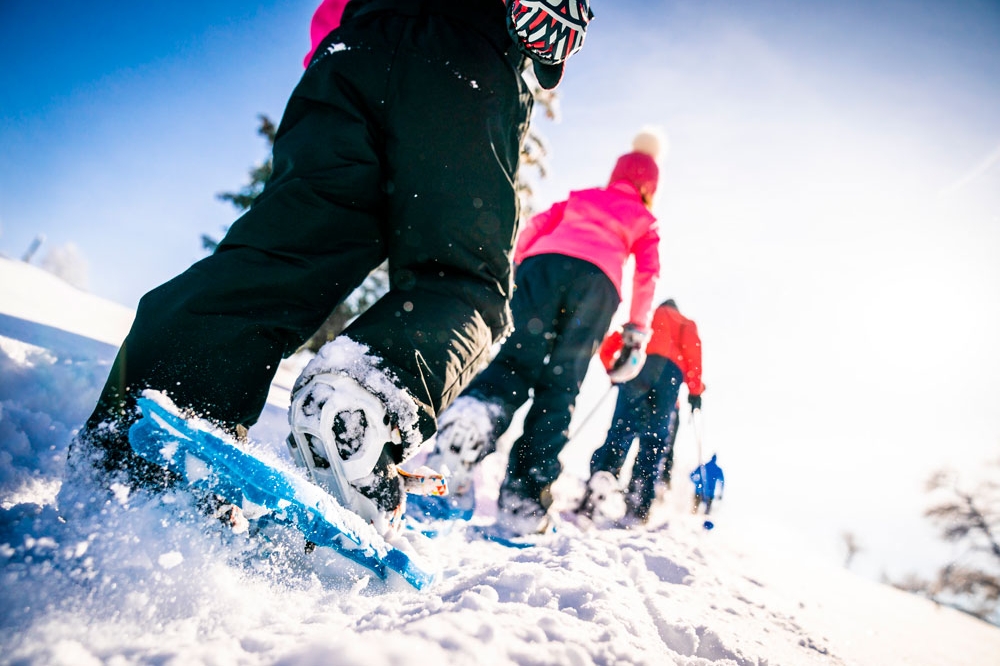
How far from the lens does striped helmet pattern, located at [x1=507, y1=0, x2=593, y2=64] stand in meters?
0.99

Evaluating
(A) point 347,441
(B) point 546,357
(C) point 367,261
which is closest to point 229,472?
(A) point 347,441

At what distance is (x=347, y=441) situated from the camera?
2.77 ft

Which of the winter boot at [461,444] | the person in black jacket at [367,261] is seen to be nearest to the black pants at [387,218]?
the person in black jacket at [367,261]

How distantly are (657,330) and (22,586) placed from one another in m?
3.99

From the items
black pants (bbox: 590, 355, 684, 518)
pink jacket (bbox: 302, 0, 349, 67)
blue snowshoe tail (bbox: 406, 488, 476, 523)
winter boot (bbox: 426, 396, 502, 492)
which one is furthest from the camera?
black pants (bbox: 590, 355, 684, 518)

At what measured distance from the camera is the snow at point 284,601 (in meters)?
0.53

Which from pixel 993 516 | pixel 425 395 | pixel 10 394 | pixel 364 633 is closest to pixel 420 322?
pixel 425 395

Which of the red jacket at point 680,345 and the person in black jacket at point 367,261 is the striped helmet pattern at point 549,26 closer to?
the person in black jacket at point 367,261

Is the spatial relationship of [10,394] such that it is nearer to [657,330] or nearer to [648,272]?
[648,272]

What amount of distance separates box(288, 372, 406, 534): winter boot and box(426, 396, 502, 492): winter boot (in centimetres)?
107

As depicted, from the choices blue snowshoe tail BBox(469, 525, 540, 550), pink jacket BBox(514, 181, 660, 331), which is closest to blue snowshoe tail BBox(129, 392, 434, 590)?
blue snowshoe tail BBox(469, 525, 540, 550)

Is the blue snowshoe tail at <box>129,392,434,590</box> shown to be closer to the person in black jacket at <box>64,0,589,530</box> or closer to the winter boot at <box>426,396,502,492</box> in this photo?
the person in black jacket at <box>64,0,589,530</box>

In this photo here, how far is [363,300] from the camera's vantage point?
27.5 feet

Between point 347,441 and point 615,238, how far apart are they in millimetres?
2261
